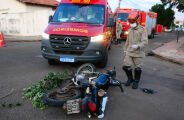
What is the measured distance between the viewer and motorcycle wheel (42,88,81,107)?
3224mm

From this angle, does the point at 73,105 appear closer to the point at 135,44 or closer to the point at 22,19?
the point at 135,44

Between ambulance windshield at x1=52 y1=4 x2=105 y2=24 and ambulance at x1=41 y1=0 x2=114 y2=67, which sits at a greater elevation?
ambulance windshield at x1=52 y1=4 x2=105 y2=24

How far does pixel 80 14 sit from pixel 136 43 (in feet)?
9.31

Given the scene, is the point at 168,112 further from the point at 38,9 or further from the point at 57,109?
the point at 38,9

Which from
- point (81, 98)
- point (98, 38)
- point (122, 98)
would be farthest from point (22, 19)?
point (81, 98)

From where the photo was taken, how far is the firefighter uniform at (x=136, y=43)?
4.48 m

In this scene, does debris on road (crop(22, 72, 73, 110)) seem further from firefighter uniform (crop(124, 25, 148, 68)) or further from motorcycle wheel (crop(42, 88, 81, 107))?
firefighter uniform (crop(124, 25, 148, 68))

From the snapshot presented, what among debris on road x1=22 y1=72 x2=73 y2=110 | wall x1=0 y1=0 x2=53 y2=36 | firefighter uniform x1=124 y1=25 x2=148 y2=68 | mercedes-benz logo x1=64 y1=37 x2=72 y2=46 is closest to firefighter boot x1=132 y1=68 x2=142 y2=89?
firefighter uniform x1=124 y1=25 x2=148 y2=68

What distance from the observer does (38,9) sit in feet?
66.3

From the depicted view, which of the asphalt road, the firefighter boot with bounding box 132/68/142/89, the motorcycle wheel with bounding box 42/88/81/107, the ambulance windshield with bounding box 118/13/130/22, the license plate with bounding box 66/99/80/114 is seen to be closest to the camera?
the license plate with bounding box 66/99/80/114

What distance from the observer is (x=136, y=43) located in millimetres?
4645

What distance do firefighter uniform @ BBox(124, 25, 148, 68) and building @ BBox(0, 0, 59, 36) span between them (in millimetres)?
16559

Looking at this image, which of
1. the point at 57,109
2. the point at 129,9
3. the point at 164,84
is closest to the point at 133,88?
the point at 164,84

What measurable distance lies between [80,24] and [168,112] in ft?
12.9
